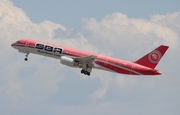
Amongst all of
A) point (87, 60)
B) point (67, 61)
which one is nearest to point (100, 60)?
point (87, 60)

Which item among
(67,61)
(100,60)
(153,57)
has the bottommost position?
(67,61)

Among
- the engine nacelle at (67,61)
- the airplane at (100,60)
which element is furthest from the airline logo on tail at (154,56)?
the engine nacelle at (67,61)

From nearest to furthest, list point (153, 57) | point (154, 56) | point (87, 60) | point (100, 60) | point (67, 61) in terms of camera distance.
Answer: point (67, 61) < point (87, 60) < point (100, 60) < point (153, 57) < point (154, 56)

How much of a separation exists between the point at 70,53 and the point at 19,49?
14660 millimetres

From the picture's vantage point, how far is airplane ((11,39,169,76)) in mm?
111312

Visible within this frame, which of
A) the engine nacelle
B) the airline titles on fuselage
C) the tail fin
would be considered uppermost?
the tail fin

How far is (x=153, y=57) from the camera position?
113m

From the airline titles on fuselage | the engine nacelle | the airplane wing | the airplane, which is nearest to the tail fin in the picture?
the airplane

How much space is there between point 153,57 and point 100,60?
12.3 meters

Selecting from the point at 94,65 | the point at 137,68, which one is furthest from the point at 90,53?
the point at 137,68

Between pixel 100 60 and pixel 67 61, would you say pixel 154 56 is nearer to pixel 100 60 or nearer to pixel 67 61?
pixel 100 60

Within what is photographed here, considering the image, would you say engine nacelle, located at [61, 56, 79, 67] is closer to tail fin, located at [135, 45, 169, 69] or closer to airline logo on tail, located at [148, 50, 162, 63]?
tail fin, located at [135, 45, 169, 69]

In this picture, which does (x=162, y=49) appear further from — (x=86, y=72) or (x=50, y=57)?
(x=50, y=57)

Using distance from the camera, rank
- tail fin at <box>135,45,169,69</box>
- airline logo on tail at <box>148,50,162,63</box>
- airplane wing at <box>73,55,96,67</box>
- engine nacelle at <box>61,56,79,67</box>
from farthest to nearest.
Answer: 1. airline logo on tail at <box>148,50,162,63</box>
2. tail fin at <box>135,45,169,69</box>
3. engine nacelle at <box>61,56,79,67</box>
4. airplane wing at <box>73,55,96,67</box>
